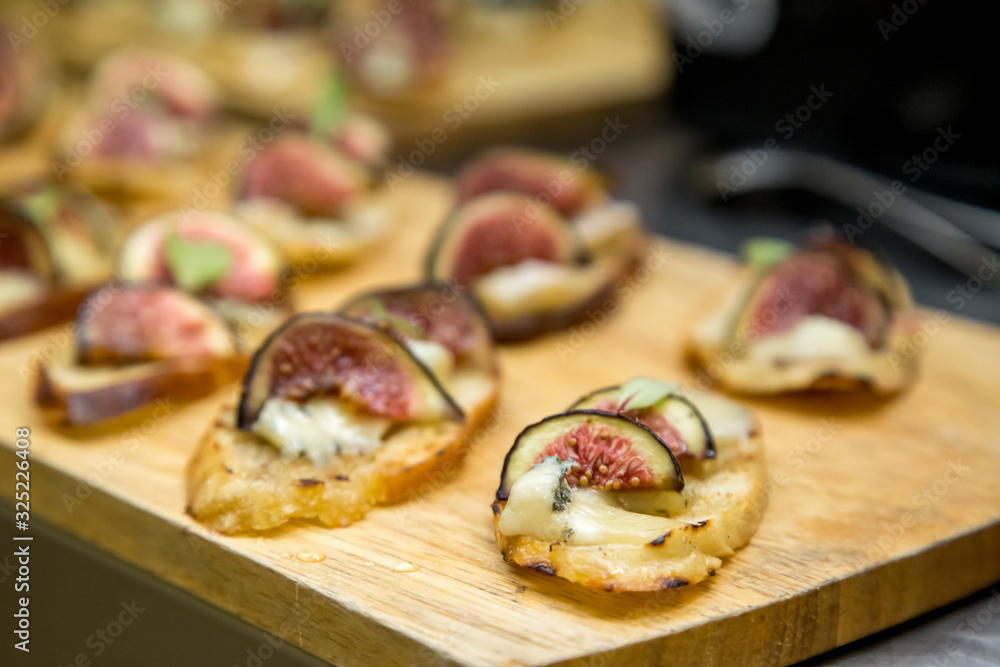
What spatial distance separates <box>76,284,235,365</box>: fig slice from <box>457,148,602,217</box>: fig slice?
3.76ft

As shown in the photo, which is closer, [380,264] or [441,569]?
[441,569]

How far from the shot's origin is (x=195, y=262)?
2.90 m

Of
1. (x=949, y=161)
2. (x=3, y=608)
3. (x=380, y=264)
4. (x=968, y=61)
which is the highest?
(x=968, y=61)

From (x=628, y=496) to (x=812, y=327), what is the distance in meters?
0.96

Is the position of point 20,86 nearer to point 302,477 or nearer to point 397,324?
point 397,324

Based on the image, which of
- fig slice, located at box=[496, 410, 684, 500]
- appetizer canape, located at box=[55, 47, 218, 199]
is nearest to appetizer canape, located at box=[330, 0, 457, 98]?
appetizer canape, located at box=[55, 47, 218, 199]

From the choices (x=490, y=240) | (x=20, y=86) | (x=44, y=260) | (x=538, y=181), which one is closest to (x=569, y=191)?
(x=538, y=181)

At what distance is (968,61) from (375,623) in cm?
293

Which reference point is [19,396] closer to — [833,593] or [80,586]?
[80,586]

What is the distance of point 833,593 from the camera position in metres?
1.99

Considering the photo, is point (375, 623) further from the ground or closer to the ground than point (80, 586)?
further from the ground

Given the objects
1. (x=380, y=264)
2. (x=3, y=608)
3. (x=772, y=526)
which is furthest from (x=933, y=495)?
(x=3, y=608)

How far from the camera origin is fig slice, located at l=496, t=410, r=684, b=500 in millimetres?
1991

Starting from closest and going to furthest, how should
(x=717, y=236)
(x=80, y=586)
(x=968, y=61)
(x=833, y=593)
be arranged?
(x=833, y=593) < (x=80, y=586) < (x=968, y=61) < (x=717, y=236)
